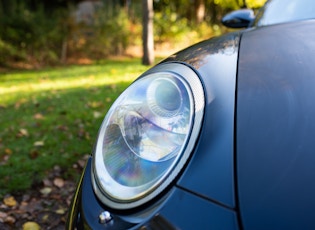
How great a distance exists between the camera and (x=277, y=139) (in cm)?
88

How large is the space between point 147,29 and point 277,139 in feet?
23.8

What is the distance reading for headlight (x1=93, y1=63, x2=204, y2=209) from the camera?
93 centimetres

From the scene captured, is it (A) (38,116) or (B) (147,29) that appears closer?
(A) (38,116)

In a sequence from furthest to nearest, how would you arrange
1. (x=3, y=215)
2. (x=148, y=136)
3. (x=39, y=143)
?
1. (x=39, y=143)
2. (x=3, y=215)
3. (x=148, y=136)

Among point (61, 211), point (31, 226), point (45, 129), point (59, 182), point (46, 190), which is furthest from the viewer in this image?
point (45, 129)

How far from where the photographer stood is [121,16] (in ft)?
38.4

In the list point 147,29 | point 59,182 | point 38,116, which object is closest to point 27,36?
point 147,29

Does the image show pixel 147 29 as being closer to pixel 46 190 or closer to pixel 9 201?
pixel 46 190

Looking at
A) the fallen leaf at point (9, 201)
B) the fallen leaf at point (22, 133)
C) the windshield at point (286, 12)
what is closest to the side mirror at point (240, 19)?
the windshield at point (286, 12)

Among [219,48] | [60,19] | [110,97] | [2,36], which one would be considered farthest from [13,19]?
[219,48]

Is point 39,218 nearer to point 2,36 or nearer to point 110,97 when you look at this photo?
point 110,97

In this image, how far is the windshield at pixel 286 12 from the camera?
76.2 inches

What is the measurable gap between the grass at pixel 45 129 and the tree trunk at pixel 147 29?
2754mm

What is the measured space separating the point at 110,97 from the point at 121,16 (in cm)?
790
